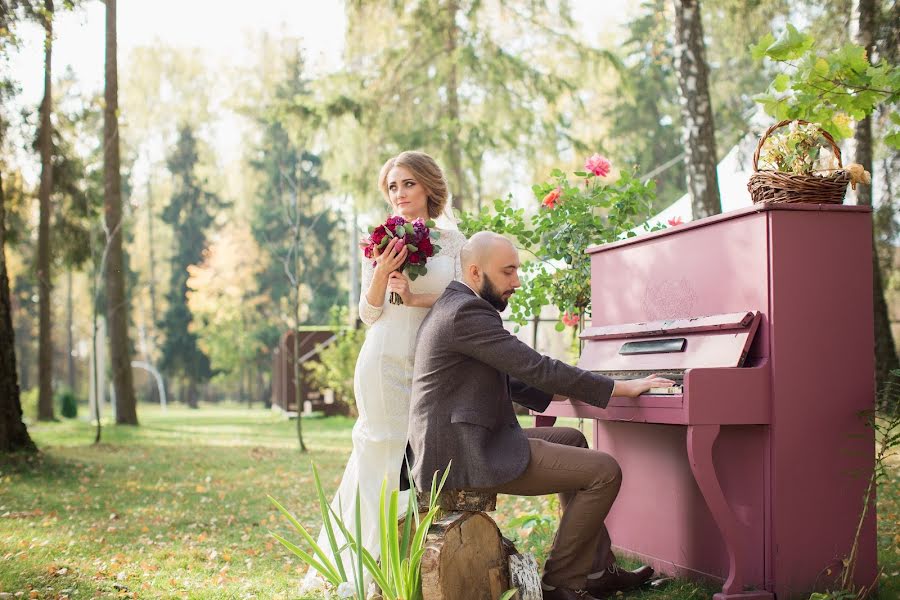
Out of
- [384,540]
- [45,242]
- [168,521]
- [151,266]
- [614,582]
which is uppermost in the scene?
[151,266]

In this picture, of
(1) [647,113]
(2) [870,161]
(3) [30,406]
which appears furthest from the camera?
(1) [647,113]

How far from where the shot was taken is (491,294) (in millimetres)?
3910

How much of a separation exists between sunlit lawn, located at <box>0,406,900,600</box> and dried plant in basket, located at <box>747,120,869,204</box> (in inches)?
64.8

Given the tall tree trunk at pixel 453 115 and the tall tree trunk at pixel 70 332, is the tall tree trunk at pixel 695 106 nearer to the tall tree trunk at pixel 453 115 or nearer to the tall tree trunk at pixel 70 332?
the tall tree trunk at pixel 453 115

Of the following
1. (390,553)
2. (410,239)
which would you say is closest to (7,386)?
(410,239)

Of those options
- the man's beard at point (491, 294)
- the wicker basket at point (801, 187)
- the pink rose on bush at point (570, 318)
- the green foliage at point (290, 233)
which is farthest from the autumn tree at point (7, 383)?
the green foliage at point (290, 233)

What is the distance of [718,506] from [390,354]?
5.21 feet

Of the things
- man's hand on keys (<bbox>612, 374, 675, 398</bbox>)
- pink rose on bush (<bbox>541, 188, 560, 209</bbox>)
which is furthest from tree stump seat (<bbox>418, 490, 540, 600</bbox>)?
pink rose on bush (<bbox>541, 188, 560, 209</bbox>)

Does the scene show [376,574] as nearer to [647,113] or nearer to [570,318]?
[570,318]

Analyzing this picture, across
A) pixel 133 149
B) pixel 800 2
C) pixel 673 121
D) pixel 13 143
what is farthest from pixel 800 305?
pixel 133 149

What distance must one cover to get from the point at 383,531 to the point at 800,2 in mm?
14289

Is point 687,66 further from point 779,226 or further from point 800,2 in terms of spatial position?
point 800,2

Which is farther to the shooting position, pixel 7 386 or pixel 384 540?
pixel 7 386

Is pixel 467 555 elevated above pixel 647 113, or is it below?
below
